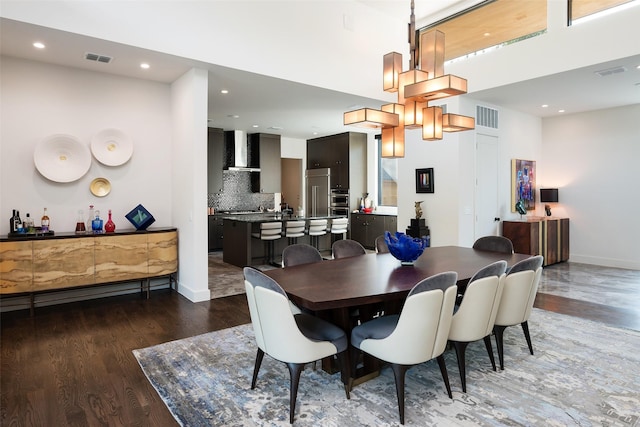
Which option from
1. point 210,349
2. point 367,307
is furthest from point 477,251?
point 210,349

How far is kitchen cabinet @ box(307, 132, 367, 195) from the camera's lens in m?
9.38

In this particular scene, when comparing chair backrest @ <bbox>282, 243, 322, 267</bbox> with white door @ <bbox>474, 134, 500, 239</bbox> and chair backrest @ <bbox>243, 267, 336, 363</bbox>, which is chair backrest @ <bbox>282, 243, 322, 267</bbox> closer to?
chair backrest @ <bbox>243, 267, 336, 363</bbox>

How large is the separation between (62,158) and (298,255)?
3.30m

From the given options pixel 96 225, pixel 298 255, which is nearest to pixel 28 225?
pixel 96 225

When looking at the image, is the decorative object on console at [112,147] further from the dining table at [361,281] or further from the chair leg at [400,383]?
the chair leg at [400,383]

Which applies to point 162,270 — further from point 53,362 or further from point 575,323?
point 575,323

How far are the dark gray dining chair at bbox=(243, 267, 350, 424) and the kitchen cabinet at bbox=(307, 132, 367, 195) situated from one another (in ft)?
23.4

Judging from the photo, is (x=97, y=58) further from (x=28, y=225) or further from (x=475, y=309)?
(x=475, y=309)

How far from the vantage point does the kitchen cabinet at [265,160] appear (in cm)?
949

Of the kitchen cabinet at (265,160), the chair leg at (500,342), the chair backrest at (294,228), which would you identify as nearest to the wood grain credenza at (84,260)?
Result: the chair backrest at (294,228)

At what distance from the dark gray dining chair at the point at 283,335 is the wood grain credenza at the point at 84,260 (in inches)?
116

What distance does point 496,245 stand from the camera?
162 inches

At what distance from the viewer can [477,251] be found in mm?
4066

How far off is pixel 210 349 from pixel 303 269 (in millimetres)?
1089
